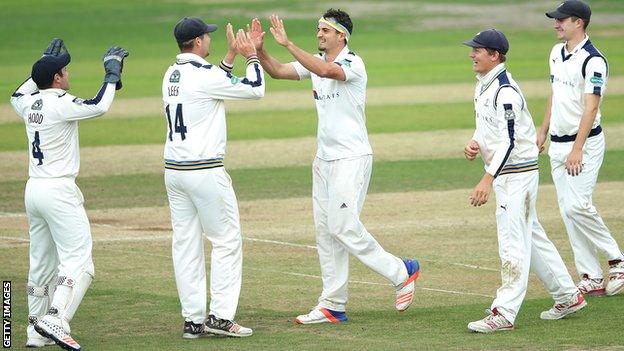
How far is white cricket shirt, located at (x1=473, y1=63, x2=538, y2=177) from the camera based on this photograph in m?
9.21

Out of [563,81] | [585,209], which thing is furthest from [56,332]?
[563,81]

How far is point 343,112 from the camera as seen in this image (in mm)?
9875

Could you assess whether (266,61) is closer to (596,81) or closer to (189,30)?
(189,30)

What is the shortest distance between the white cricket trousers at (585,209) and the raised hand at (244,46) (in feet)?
9.13

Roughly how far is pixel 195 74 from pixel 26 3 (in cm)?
4241

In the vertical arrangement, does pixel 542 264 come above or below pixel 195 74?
below

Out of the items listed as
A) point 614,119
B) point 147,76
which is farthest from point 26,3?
point 614,119

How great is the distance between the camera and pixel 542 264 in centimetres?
971

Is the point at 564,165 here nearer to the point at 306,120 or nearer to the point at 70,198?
the point at 70,198

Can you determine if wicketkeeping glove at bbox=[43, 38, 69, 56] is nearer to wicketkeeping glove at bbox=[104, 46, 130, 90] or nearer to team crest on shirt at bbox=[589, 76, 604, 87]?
wicketkeeping glove at bbox=[104, 46, 130, 90]

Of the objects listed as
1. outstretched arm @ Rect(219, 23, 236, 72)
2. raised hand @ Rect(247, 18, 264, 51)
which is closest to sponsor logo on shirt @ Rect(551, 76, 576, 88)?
raised hand @ Rect(247, 18, 264, 51)

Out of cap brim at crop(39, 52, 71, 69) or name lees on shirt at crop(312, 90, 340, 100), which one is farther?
name lees on shirt at crop(312, 90, 340, 100)

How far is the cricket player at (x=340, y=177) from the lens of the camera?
32.2 ft

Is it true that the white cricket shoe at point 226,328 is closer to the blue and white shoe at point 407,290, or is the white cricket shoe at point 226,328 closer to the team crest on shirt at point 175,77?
the blue and white shoe at point 407,290
